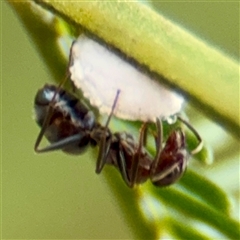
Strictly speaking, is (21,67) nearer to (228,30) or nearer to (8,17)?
(8,17)

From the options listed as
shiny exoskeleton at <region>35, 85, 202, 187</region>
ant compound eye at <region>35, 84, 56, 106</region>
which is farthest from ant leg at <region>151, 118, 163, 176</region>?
ant compound eye at <region>35, 84, 56, 106</region>

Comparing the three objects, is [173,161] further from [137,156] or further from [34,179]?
[34,179]

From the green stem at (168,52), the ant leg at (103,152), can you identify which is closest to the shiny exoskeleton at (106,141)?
the ant leg at (103,152)

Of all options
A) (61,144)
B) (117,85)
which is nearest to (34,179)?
(61,144)

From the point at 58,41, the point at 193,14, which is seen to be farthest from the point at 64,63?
the point at 193,14

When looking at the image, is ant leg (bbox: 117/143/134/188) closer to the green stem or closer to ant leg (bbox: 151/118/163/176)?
ant leg (bbox: 151/118/163/176)

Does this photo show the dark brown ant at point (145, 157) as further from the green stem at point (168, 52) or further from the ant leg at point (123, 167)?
the green stem at point (168, 52)
